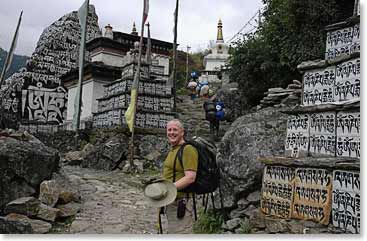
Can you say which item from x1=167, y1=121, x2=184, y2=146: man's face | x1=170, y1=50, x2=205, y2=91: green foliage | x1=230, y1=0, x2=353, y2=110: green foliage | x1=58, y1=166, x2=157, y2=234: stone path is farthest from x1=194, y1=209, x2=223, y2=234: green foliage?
x1=170, y1=50, x2=205, y2=91: green foliage

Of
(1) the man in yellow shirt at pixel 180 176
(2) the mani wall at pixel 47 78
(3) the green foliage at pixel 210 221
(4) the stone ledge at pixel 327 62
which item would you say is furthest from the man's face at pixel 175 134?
(2) the mani wall at pixel 47 78

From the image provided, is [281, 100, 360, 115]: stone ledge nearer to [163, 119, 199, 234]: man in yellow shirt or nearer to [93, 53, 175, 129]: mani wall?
[163, 119, 199, 234]: man in yellow shirt

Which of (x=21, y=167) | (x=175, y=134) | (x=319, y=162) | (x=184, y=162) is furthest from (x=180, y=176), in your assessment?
(x=21, y=167)

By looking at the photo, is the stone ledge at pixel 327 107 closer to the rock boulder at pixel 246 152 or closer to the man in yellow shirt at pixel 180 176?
the rock boulder at pixel 246 152

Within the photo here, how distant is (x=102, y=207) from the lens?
4.20 meters

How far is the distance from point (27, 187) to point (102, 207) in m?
0.82

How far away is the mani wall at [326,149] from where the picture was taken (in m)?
2.40

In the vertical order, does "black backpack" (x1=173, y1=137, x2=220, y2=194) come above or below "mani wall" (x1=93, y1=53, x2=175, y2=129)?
below

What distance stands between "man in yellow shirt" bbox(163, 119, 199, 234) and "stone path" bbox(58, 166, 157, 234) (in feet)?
2.56

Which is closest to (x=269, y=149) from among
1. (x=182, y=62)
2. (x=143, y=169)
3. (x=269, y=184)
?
(x=269, y=184)

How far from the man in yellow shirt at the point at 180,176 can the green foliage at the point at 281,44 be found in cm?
308

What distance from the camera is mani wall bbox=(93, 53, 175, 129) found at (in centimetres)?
781

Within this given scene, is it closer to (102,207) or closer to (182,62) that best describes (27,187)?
(102,207)

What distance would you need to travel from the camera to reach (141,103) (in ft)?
26.0
